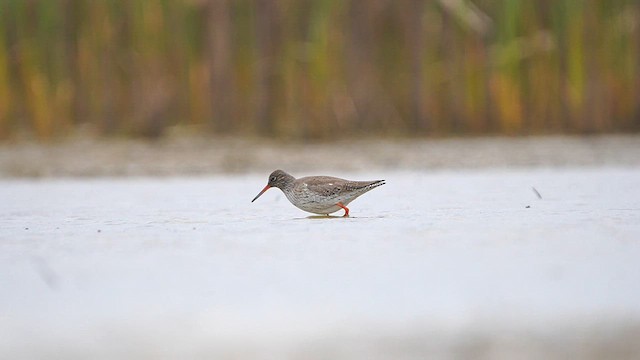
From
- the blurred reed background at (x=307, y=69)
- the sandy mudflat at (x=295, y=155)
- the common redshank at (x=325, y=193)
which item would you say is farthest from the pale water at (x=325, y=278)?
the blurred reed background at (x=307, y=69)

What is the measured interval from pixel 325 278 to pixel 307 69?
6980 mm

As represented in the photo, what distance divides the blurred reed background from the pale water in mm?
A: 3299

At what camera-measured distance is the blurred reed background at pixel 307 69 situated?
12.0 m

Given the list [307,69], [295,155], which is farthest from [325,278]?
[307,69]

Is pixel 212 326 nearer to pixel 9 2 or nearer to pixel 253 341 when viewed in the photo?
pixel 253 341

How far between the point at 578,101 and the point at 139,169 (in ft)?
14.1

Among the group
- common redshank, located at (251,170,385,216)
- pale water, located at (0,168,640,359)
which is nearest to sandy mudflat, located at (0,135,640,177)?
pale water, located at (0,168,640,359)

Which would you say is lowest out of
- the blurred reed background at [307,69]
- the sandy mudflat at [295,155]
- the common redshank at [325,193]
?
the sandy mudflat at [295,155]

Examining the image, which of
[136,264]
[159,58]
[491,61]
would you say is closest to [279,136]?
[159,58]

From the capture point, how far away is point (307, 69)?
12117 millimetres

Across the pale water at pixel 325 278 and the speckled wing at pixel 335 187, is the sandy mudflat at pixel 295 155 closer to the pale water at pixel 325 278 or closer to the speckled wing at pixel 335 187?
the pale water at pixel 325 278

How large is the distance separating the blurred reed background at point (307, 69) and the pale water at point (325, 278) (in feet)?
10.8

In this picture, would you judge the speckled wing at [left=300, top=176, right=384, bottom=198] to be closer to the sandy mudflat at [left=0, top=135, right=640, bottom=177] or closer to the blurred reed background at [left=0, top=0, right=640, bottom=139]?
the sandy mudflat at [left=0, top=135, right=640, bottom=177]

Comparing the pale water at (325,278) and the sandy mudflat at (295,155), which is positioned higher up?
the pale water at (325,278)
